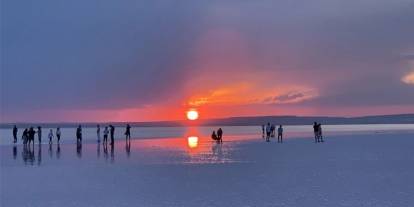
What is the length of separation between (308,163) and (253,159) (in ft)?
10.3

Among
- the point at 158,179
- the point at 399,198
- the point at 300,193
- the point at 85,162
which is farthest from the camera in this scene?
the point at 85,162

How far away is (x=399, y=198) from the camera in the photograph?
13.8 meters

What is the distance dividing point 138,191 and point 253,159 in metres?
11.1

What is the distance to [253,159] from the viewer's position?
84.4ft

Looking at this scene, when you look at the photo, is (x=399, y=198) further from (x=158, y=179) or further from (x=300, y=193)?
(x=158, y=179)

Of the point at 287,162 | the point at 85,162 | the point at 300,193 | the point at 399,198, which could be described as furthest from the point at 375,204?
the point at 85,162

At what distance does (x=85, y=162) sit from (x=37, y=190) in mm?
9198

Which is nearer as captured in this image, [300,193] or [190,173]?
[300,193]

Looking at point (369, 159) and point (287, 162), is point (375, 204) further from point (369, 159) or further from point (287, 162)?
point (369, 159)

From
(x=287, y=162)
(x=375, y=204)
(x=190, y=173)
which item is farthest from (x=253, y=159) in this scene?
(x=375, y=204)

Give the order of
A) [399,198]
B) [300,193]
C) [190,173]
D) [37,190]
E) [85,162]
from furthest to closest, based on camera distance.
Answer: [85,162], [190,173], [37,190], [300,193], [399,198]

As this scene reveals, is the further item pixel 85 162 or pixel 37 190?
pixel 85 162

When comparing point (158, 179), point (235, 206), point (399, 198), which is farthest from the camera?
point (158, 179)

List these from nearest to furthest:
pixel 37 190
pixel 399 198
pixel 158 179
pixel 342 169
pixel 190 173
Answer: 1. pixel 399 198
2. pixel 37 190
3. pixel 158 179
4. pixel 190 173
5. pixel 342 169
